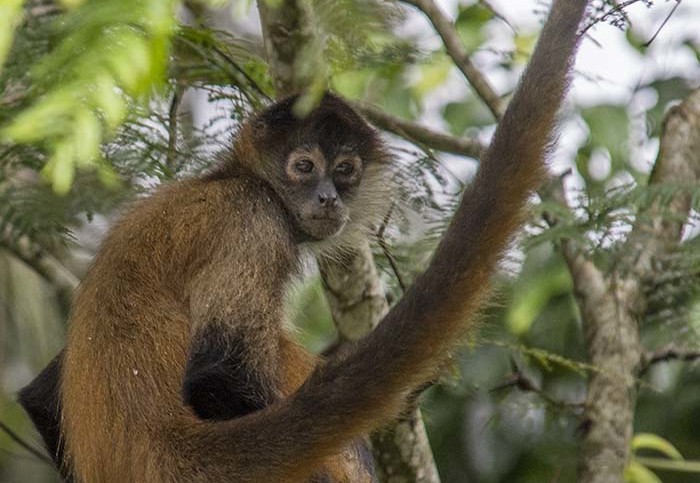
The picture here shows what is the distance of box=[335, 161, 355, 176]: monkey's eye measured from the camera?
6.09m

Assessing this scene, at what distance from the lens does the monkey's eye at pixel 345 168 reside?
20.0 ft

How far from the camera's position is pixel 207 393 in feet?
16.0

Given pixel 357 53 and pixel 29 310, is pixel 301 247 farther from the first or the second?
pixel 29 310

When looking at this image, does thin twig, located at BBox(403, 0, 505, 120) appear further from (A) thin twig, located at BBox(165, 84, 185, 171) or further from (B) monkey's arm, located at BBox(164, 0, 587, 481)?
(B) monkey's arm, located at BBox(164, 0, 587, 481)

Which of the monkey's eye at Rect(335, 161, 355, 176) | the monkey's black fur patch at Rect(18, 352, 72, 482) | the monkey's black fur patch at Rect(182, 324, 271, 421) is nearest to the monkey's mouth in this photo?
the monkey's eye at Rect(335, 161, 355, 176)

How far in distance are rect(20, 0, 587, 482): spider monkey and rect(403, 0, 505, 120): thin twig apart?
609mm

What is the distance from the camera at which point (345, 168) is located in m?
6.13

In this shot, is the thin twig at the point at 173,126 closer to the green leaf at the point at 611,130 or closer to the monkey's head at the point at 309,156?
the monkey's head at the point at 309,156

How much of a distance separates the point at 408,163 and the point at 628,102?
6.01 ft

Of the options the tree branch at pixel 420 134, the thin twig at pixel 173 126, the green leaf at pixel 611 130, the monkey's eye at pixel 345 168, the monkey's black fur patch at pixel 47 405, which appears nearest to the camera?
the monkey's black fur patch at pixel 47 405

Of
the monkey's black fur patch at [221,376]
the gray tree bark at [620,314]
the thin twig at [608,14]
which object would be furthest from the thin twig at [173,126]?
the thin twig at [608,14]

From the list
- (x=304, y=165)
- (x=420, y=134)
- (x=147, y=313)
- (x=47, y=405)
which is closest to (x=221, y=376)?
(x=147, y=313)

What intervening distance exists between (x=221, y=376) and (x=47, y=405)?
1177mm

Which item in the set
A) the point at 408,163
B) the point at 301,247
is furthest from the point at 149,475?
the point at 408,163
